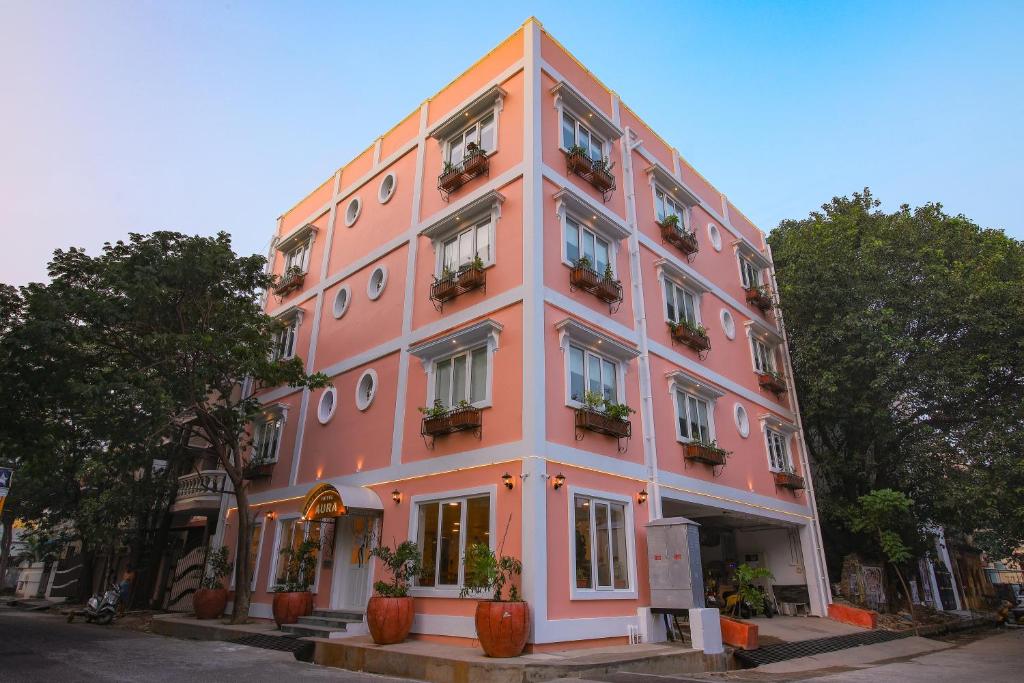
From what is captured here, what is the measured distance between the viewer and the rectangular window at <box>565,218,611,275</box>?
15336 millimetres

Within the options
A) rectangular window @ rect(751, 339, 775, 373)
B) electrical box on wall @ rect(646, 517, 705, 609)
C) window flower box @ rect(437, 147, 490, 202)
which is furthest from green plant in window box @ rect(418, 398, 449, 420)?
rectangular window @ rect(751, 339, 775, 373)

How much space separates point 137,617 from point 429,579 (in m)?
14.8

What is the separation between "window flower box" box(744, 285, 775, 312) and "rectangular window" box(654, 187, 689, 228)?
4070mm

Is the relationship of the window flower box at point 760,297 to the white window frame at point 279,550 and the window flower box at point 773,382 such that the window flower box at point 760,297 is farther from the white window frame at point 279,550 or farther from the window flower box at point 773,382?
the white window frame at point 279,550

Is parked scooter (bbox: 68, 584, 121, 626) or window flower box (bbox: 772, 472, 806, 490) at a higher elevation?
window flower box (bbox: 772, 472, 806, 490)

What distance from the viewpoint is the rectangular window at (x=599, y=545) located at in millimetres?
12281

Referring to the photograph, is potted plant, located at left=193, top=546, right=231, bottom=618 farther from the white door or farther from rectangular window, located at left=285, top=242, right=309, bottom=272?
rectangular window, located at left=285, top=242, right=309, bottom=272

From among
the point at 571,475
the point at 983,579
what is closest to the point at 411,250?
the point at 571,475

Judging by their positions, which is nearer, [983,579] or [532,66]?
[532,66]

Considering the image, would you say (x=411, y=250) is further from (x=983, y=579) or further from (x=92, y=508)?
(x=983, y=579)

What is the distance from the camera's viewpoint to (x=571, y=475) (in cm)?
1261

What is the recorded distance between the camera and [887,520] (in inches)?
776

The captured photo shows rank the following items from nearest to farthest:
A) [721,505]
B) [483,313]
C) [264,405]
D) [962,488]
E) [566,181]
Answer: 1. [483,313]
2. [566,181]
3. [721,505]
4. [962,488]
5. [264,405]

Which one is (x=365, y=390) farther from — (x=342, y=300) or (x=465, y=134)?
(x=465, y=134)
